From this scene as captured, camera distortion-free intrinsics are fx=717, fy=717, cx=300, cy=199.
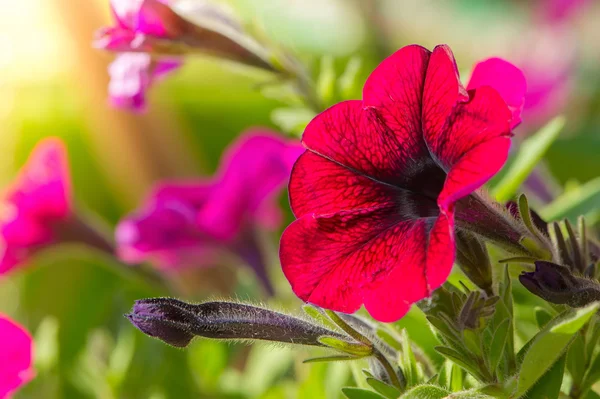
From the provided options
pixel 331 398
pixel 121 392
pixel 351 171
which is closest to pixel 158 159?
pixel 121 392

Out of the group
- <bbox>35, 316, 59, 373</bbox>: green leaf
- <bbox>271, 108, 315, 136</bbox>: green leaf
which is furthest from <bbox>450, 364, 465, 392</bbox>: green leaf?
<bbox>35, 316, 59, 373</bbox>: green leaf

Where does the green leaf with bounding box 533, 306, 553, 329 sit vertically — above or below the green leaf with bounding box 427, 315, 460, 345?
below

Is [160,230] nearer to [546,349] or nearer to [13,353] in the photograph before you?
[13,353]

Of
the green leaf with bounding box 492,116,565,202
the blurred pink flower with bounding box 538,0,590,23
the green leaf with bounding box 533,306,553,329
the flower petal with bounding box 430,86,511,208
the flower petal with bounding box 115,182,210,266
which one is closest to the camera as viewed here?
the flower petal with bounding box 430,86,511,208

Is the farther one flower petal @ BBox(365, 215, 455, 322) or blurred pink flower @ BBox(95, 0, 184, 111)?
blurred pink flower @ BBox(95, 0, 184, 111)

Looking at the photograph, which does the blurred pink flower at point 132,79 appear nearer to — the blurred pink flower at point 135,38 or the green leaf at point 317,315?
the blurred pink flower at point 135,38

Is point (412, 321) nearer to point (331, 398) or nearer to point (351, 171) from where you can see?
point (331, 398)

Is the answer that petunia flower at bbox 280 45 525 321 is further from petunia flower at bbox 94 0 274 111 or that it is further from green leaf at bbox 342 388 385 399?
petunia flower at bbox 94 0 274 111
